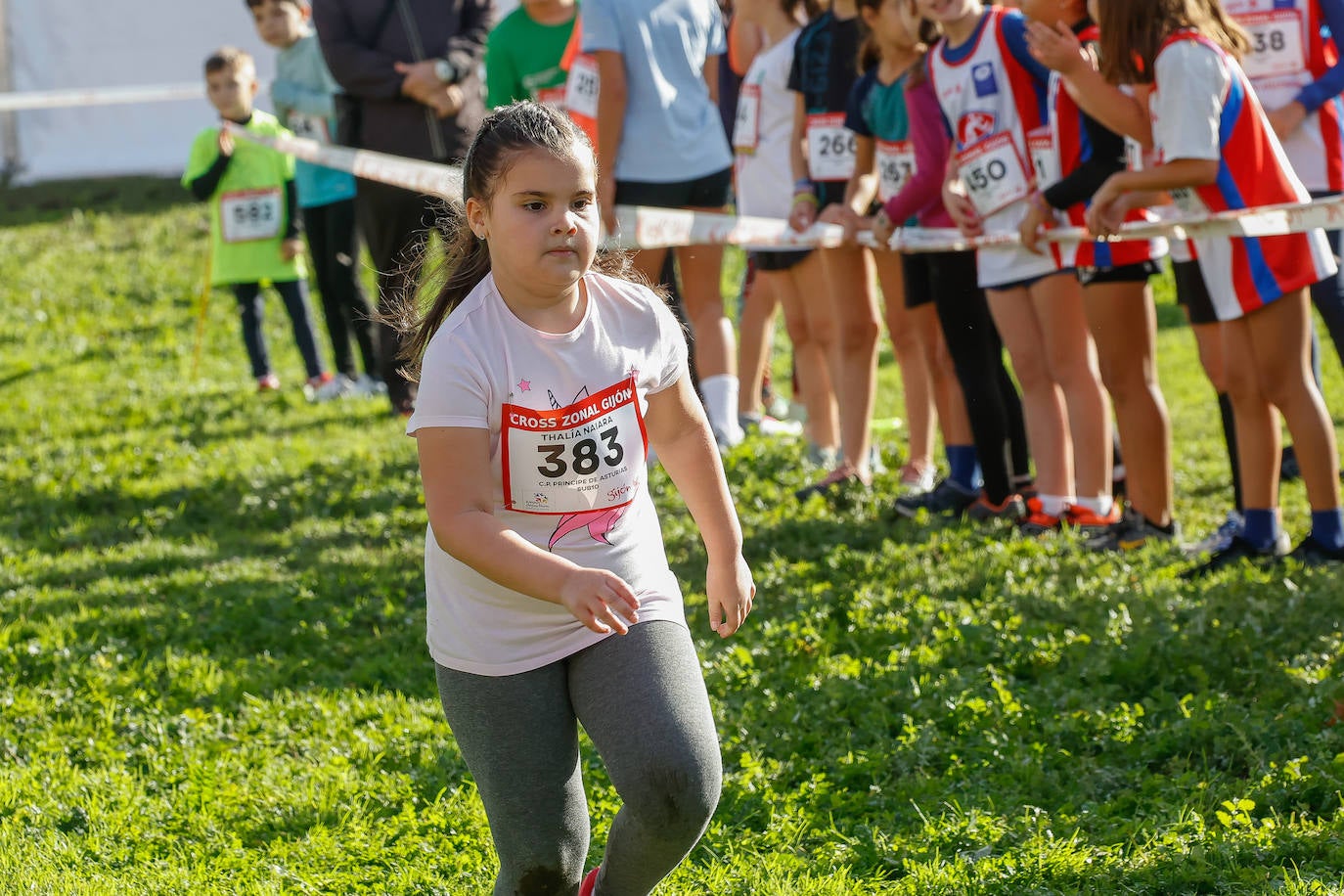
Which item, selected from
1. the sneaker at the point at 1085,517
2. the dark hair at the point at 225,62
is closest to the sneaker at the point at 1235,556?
the sneaker at the point at 1085,517

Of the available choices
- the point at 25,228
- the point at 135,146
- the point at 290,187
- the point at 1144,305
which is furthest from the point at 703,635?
the point at 135,146

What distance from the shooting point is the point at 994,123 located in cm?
562

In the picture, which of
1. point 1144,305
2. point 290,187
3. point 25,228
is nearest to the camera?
point 1144,305

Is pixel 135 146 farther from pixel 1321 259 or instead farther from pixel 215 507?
pixel 1321 259

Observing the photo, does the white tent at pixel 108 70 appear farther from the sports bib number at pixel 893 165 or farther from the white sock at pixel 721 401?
the sports bib number at pixel 893 165

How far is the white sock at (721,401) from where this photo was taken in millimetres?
7477

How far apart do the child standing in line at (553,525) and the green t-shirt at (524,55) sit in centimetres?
473

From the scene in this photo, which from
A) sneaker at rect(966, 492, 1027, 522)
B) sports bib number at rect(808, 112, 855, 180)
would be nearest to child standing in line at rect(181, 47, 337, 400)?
sports bib number at rect(808, 112, 855, 180)

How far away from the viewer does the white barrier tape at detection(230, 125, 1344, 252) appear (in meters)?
4.84

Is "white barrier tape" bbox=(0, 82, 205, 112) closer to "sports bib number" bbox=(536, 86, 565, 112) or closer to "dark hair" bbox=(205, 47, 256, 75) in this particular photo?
"dark hair" bbox=(205, 47, 256, 75)

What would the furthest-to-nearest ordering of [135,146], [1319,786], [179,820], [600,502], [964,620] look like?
1. [135,146]
2. [964,620]
3. [179,820]
4. [1319,786]
5. [600,502]

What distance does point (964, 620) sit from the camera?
488 cm

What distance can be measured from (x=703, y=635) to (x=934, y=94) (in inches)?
89.5

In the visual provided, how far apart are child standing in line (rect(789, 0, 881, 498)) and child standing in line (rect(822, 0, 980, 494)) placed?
11 centimetres
